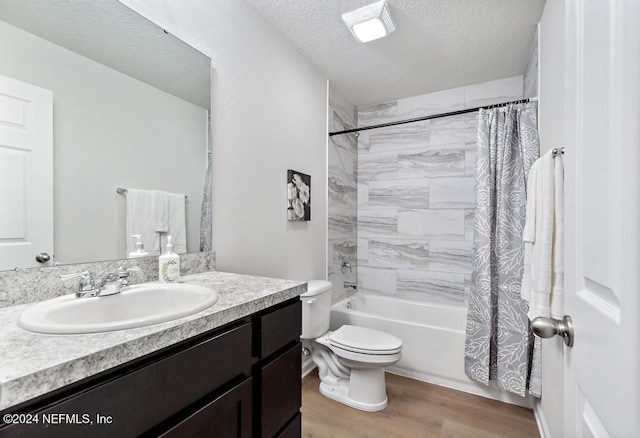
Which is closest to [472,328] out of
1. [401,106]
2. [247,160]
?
[247,160]

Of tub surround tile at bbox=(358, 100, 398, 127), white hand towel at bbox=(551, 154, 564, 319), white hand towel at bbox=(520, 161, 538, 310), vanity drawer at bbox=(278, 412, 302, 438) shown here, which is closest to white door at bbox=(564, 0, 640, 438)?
white hand towel at bbox=(551, 154, 564, 319)

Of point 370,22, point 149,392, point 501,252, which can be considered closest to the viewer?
point 149,392

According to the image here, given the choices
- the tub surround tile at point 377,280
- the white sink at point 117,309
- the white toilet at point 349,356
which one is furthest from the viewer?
the tub surround tile at point 377,280

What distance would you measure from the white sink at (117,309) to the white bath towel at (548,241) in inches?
51.1

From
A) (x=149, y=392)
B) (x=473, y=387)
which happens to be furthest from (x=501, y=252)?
(x=149, y=392)

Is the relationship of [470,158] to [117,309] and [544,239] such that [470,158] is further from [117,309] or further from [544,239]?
[117,309]

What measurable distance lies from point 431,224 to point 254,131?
189 cm

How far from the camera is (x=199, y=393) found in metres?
0.73

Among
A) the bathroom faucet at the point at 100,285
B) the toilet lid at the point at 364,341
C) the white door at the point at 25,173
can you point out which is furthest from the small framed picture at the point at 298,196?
the white door at the point at 25,173

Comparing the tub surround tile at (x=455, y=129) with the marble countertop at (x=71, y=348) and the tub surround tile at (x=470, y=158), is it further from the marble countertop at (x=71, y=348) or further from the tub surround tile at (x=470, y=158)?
the marble countertop at (x=71, y=348)

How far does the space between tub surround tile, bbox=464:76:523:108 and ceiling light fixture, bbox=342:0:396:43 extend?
1.25m

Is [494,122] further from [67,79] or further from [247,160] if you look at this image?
[67,79]

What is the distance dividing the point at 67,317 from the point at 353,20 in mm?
1946

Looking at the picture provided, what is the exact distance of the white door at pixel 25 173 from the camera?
2.83 ft
